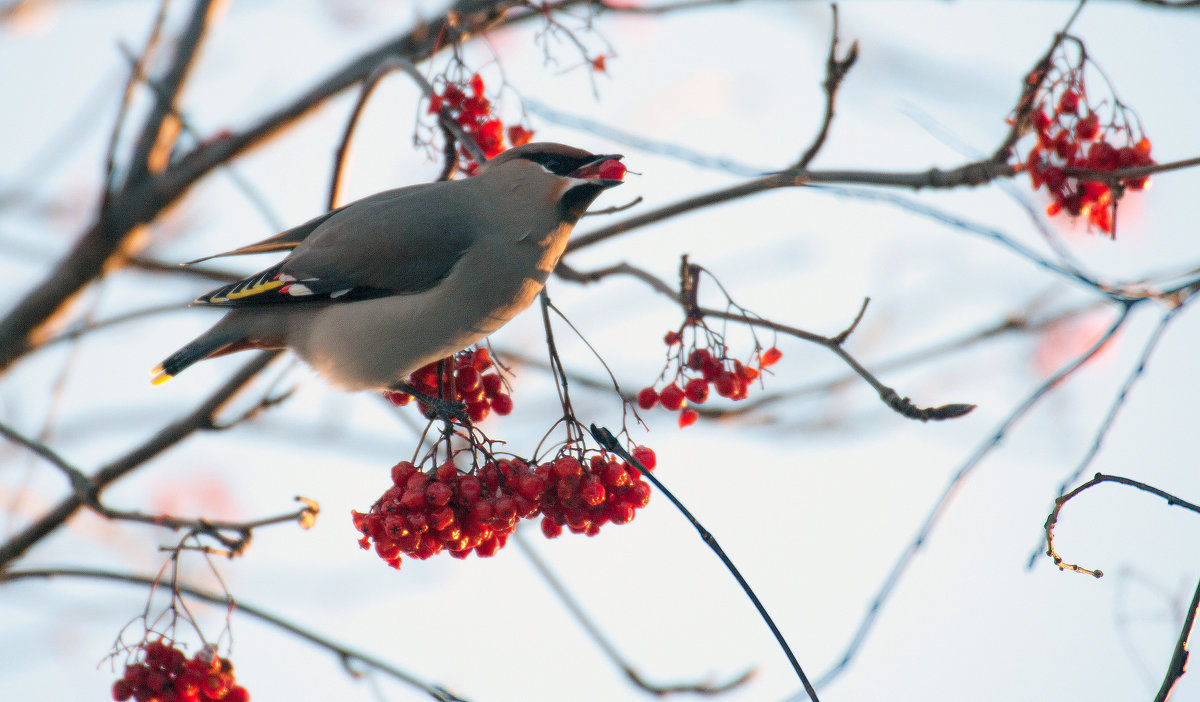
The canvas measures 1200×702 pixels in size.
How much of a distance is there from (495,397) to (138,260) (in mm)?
2138

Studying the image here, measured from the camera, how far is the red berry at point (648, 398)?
328 centimetres

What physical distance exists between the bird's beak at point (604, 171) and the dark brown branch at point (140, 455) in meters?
1.45

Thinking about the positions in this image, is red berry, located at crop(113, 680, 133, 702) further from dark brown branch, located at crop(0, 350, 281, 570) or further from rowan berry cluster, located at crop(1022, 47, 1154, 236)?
rowan berry cluster, located at crop(1022, 47, 1154, 236)

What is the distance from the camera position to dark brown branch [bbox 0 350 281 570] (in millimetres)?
3756

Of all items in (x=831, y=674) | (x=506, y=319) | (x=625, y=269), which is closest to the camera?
(x=831, y=674)

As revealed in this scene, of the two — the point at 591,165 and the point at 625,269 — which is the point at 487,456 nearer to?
the point at 625,269

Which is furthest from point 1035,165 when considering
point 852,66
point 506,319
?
point 506,319

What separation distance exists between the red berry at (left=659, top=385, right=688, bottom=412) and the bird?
0.66 metres

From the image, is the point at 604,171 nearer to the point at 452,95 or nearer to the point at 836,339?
the point at 452,95

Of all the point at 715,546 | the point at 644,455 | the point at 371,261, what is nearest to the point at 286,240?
the point at 371,261

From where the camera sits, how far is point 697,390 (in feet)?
10.6

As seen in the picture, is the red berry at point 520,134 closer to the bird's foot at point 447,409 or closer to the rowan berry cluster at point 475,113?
the rowan berry cluster at point 475,113

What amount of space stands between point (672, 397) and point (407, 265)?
114cm

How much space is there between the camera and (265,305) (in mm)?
3752
